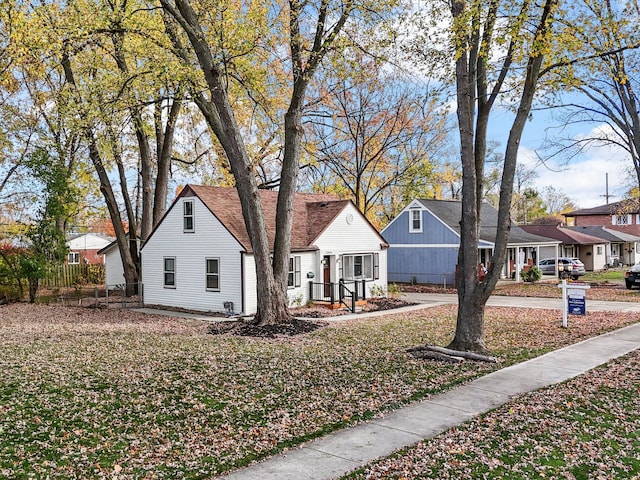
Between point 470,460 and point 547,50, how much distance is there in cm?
751

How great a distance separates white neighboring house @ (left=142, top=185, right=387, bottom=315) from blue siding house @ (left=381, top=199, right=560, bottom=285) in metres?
9.32

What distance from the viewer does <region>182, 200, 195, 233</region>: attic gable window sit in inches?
852

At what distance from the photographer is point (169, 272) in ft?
74.4

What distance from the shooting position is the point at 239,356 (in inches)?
432

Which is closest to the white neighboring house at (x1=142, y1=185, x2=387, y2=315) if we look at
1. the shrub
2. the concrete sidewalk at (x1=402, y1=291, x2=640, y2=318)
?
the concrete sidewalk at (x1=402, y1=291, x2=640, y2=318)

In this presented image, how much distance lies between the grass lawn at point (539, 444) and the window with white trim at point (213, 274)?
560 inches

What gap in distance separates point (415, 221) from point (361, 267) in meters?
11.5

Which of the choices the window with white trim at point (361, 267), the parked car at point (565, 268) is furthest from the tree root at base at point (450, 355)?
the parked car at point (565, 268)

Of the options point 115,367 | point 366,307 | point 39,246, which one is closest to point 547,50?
point 115,367

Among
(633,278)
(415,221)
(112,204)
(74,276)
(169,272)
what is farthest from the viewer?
(415,221)

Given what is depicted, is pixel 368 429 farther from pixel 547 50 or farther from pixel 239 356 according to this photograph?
pixel 547 50

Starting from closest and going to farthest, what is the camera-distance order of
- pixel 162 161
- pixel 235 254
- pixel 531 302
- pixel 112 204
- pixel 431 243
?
pixel 235 254 → pixel 531 302 → pixel 112 204 → pixel 162 161 → pixel 431 243

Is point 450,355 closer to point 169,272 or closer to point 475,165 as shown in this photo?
point 475,165

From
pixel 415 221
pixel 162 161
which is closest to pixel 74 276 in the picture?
pixel 162 161
